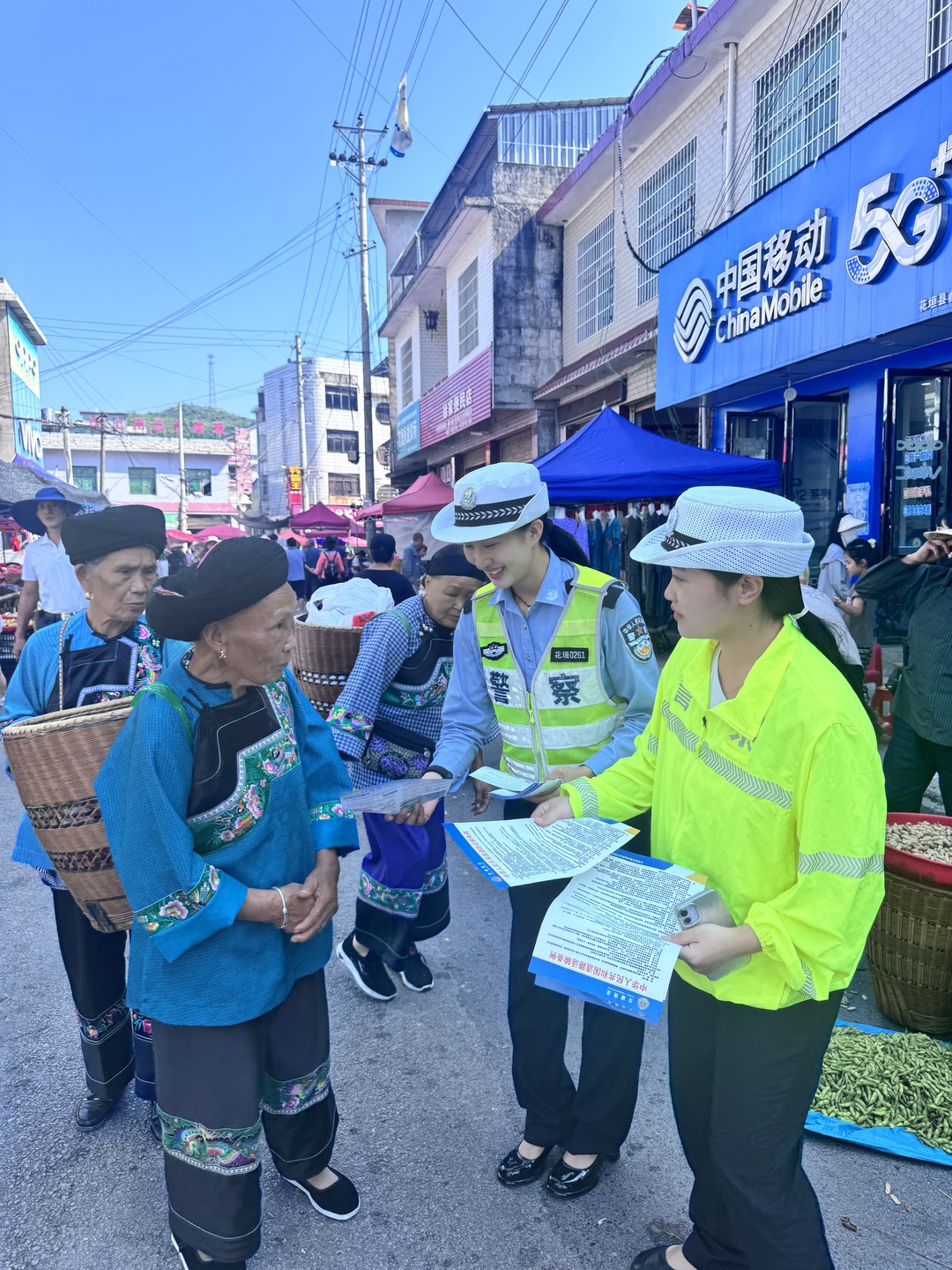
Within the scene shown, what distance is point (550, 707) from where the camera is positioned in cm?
258

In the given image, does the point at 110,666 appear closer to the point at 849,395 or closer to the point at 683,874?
the point at 683,874

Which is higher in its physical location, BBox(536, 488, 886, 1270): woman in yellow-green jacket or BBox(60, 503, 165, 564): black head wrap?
BBox(60, 503, 165, 564): black head wrap

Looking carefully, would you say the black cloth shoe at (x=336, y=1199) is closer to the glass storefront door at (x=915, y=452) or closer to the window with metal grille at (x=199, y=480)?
the glass storefront door at (x=915, y=452)

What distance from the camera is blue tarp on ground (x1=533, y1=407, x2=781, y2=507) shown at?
8.24 m

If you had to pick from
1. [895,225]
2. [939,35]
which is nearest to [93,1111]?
[895,225]

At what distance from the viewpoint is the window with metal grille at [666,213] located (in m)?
11.7

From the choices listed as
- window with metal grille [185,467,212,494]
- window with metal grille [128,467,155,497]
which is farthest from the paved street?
window with metal grille [185,467,212,494]

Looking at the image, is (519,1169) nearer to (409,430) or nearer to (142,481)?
(409,430)

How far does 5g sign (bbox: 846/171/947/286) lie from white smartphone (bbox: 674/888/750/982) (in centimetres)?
627

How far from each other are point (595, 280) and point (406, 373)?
42.3 ft

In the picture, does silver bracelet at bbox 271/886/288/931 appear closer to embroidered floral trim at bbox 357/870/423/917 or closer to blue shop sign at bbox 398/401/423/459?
embroidered floral trim at bbox 357/870/423/917

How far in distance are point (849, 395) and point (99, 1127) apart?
9111 mm

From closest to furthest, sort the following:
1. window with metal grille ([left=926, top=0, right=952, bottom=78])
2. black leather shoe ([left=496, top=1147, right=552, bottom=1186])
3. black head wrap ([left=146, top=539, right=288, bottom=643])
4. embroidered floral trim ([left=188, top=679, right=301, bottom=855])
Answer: black head wrap ([left=146, top=539, right=288, bottom=643])
embroidered floral trim ([left=188, top=679, right=301, bottom=855])
black leather shoe ([left=496, top=1147, right=552, bottom=1186])
window with metal grille ([left=926, top=0, right=952, bottom=78])

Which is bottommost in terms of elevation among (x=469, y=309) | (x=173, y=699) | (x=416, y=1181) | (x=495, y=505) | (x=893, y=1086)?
(x=416, y=1181)
